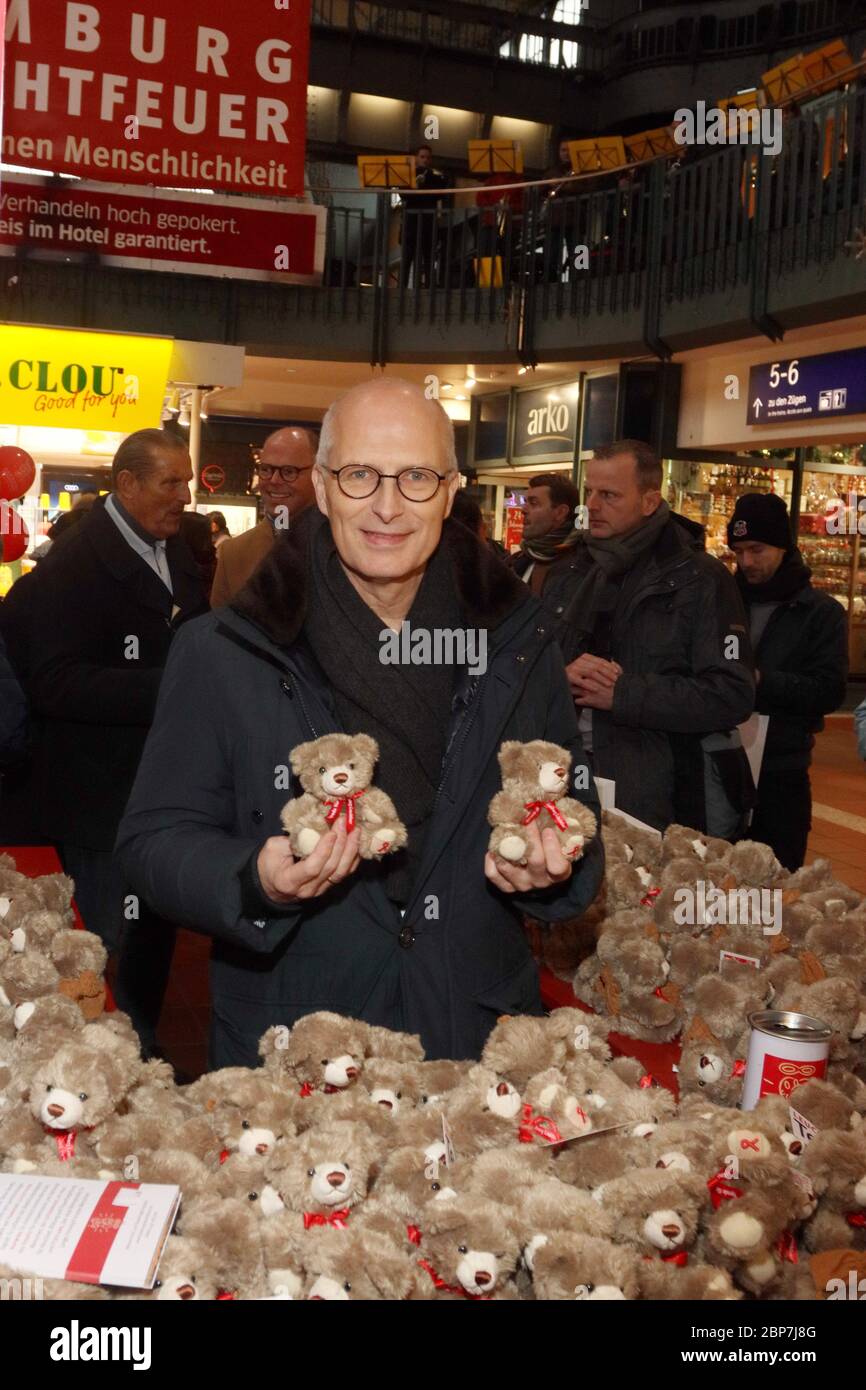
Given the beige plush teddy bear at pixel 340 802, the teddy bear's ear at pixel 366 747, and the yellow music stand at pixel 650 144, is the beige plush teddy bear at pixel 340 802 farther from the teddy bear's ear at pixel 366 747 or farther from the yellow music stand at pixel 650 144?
the yellow music stand at pixel 650 144

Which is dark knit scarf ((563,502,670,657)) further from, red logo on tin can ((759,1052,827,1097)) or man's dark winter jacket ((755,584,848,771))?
red logo on tin can ((759,1052,827,1097))

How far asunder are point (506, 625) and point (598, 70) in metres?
22.0

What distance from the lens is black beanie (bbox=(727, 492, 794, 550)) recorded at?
4.32 meters

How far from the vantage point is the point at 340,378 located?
14.6 metres

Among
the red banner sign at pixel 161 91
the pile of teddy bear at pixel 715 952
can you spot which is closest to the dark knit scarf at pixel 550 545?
the red banner sign at pixel 161 91

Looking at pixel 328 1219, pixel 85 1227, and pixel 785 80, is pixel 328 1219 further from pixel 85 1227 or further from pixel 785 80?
pixel 785 80

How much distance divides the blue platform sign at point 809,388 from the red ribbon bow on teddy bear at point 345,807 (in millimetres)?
9169

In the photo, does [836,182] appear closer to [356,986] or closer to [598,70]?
[356,986]

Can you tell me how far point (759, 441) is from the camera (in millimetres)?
11477

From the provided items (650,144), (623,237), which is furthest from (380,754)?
(650,144)

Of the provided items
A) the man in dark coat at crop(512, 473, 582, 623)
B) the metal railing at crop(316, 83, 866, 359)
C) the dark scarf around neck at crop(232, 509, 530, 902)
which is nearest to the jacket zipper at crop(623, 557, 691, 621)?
the man in dark coat at crop(512, 473, 582, 623)

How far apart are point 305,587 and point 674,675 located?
1958 mm
